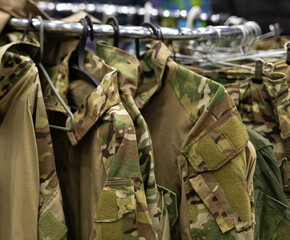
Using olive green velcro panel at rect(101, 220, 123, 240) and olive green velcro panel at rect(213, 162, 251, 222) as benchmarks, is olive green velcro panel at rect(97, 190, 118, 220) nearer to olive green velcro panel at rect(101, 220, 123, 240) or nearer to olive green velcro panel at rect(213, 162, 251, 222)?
olive green velcro panel at rect(101, 220, 123, 240)

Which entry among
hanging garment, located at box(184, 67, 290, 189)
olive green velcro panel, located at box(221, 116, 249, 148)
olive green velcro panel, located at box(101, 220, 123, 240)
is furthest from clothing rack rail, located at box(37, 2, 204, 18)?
olive green velcro panel, located at box(101, 220, 123, 240)

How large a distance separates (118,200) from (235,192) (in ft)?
0.66

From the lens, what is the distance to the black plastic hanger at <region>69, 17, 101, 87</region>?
650 millimetres

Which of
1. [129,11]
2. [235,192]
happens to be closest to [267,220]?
[235,192]

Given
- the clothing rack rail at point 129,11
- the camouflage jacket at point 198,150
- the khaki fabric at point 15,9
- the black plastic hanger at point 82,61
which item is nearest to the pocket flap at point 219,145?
the camouflage jacket at point 198,150

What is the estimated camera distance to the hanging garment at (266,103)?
28.0 inches

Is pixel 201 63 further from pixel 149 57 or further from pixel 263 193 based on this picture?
pixel 263 193

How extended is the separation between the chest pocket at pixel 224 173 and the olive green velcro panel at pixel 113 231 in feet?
0.50

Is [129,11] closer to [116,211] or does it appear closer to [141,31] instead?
[141,31]

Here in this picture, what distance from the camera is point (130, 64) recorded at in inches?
25.7

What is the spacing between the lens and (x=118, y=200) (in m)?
0.53

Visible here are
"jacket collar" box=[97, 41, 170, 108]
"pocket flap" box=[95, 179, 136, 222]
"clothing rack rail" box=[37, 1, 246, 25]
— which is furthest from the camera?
"clothing rack rail" box=[37, 1, 246, 25]

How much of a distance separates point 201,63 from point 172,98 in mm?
298

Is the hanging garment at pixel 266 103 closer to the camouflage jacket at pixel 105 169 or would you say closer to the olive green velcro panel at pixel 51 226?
the camouflage jacket at pixel 105 169
